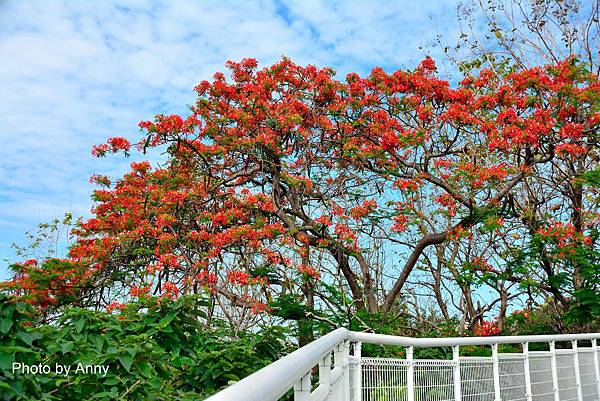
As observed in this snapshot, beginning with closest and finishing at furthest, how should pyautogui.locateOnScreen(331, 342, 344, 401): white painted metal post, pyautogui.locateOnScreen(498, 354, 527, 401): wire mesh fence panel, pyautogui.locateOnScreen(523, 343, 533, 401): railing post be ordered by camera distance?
pyautogui.locateOnScreen(331, 342, 344, 401): white painted metal post
pyautogui.locateOnScreen(498, 354, 527, 401): wire mesh fence panel
pyautogui.locateOnScreen(523, 343, 533, 401): railing post

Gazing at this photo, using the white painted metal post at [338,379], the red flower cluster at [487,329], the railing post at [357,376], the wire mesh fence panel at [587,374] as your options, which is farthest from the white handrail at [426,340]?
the red flower cluster at [487,329]

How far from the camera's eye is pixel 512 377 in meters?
7.45

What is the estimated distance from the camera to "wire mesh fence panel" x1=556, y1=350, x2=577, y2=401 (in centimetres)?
884

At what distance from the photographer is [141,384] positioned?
4305 mm

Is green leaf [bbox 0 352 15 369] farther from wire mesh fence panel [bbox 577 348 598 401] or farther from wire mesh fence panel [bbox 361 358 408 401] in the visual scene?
wire mesh fence panel [bbox 577 348 598 401]

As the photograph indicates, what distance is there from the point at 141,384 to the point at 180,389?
1.76 meters

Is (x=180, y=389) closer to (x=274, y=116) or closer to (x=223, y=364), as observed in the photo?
(x=223, y=364)

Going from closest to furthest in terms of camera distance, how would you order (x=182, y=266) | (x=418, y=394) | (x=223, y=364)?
(x=418, y=394), (x=223, y=364), (x=182, y=266)

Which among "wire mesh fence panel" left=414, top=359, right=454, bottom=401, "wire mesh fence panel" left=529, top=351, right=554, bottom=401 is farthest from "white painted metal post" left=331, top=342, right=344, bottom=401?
"wire mesh fence panel" left=529, top=351, right=554, bottom=401

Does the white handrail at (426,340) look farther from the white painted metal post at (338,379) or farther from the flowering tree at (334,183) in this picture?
the flowering tree at (334,183)

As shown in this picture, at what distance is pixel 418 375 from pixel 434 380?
1.64ft

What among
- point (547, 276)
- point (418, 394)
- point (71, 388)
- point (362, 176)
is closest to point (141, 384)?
point (71, 388)

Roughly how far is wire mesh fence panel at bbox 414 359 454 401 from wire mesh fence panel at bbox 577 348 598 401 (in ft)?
15.3

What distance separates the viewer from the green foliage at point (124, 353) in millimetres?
3670
